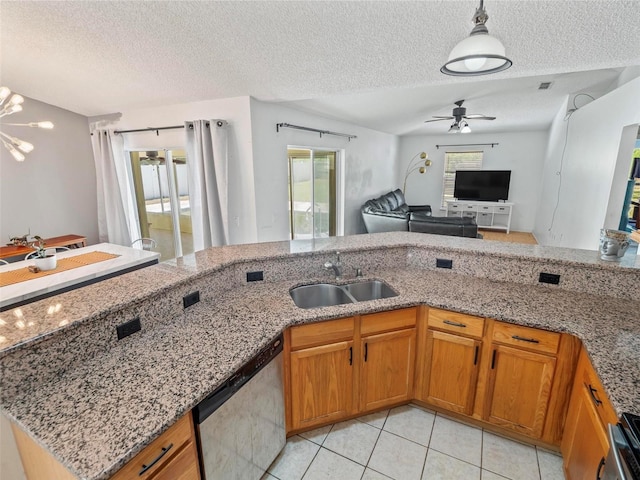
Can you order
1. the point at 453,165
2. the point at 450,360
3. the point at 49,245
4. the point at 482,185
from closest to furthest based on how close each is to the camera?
the point at 450,360 → the point at 49,245 → the point at 482,185 → the point at 453,165

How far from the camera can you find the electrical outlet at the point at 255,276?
204 cm

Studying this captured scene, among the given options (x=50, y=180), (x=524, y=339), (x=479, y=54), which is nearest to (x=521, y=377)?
(x=524, y=339)

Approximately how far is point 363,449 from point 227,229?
2653mm

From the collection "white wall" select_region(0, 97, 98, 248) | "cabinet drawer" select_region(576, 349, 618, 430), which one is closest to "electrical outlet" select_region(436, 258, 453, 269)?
"cabinet drawer" select_region(576, 349, 618, 430)

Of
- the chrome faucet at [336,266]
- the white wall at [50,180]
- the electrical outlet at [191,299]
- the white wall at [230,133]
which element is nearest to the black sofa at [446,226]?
the white wall at [230,133]

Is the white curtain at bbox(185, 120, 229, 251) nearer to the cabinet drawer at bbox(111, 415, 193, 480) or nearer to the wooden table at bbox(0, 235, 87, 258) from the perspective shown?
the wooden table at bbox(0, 235, 87, 258)

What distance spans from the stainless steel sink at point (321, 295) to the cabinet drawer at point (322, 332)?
0.37 m

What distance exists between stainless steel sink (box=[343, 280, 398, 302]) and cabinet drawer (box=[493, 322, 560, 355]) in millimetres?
699

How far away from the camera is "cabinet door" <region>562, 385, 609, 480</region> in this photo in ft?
3.76

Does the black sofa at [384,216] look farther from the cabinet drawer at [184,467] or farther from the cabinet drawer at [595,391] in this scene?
the cabinet drawer at [184,467]

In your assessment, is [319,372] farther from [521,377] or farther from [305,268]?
[521,377]

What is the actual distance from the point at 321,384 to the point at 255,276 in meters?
0.80

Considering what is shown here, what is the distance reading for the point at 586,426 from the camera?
128 centimetres

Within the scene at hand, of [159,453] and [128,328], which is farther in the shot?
[128,328]
